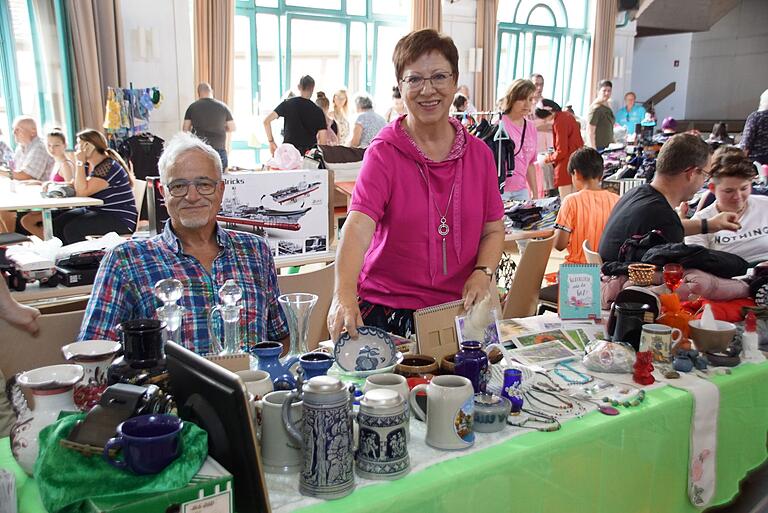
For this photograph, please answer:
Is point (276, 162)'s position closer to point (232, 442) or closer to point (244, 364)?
point (244, 364)

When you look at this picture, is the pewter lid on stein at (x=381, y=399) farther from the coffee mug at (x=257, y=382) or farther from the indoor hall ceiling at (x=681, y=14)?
the indoor hall ceiling at (x=681, y=14)

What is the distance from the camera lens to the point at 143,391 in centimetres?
114

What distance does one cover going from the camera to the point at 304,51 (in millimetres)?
10367

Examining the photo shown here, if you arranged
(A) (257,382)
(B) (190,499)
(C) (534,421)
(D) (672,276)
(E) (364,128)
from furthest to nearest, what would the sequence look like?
1. (E) (364,128)
2. (D) (672,276)
3. (C) (534,421)
4. (A) (257,382)
5. (B) (190,499)

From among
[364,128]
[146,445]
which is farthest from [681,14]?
[146,445]

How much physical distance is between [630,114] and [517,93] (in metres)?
9.52

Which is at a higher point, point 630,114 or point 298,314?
point 630,114

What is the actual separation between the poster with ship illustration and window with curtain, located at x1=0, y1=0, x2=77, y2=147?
558cm

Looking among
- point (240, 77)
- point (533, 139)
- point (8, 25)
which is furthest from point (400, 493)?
Answer: point (240, 77)

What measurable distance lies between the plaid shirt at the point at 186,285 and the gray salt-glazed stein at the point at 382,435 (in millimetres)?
842

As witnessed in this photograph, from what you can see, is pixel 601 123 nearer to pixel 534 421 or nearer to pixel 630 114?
pixel 630 114

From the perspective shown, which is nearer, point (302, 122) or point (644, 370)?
point (644, 370)

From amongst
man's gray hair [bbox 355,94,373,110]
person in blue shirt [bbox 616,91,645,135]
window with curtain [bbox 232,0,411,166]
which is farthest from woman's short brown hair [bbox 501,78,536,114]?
person in blue shirt [bbox 616,91,645,135]

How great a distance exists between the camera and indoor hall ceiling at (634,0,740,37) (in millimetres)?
14453
